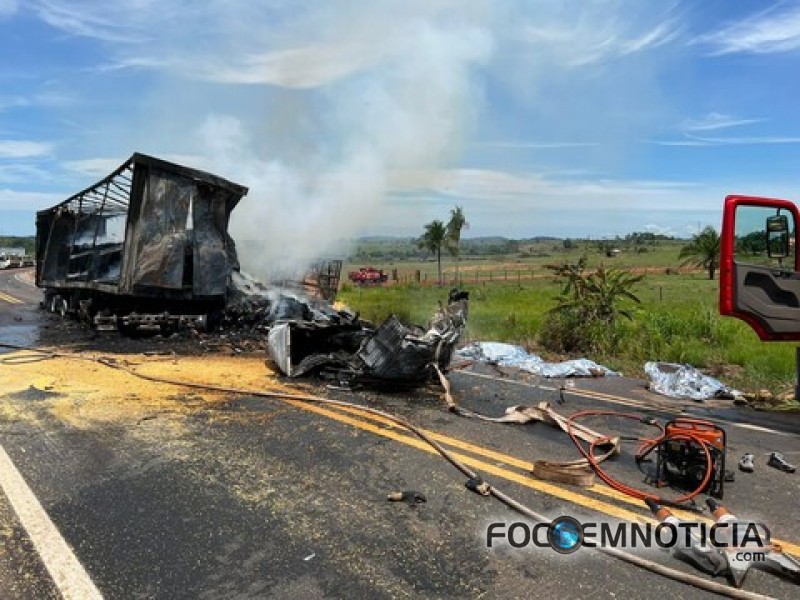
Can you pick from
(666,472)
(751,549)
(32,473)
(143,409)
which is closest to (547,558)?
(751,549)

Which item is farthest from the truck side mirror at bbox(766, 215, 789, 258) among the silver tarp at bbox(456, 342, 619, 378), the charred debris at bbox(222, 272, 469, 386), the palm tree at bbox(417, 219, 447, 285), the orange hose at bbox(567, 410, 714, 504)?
the palm tree at bbox(417, 219, 447, 285)

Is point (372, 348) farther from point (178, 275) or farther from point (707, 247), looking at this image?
point (707, 247)

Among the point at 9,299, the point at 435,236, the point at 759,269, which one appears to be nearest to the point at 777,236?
the point at 759,269

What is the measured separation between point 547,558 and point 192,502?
2108 mm

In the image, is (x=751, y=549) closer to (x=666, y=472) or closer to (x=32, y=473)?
(x=666, y=472)

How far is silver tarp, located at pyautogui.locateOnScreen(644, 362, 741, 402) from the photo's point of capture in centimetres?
713

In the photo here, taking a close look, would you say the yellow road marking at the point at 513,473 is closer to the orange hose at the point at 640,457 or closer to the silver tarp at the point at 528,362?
the orange hose at the point at 640,457

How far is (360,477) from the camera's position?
4059 millimetres

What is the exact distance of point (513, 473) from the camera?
4.12 m

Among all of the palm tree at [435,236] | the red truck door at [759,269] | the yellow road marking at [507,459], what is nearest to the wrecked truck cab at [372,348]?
the yellow road marking at [507,459]

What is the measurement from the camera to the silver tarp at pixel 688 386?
23.4 feet

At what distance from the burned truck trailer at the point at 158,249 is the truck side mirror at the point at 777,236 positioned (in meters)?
9.18

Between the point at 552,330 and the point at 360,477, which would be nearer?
the point at 360,477

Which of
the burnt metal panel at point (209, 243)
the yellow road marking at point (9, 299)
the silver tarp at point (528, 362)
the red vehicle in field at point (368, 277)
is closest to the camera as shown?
the silver tarp at point (528, 362)
